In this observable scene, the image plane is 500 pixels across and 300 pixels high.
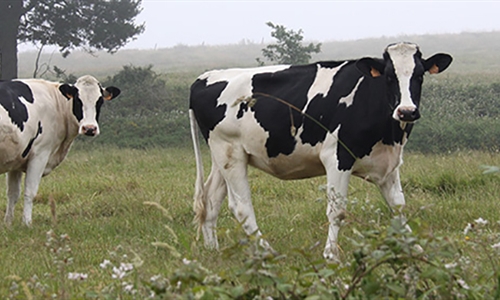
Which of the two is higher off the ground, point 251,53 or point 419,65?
point 419,65

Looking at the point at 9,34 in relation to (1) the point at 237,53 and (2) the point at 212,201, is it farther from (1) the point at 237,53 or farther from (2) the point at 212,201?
(1) the point at 237,53

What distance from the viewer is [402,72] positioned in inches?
240

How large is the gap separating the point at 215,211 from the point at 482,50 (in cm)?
4508

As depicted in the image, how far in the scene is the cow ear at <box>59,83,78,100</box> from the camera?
9.66m

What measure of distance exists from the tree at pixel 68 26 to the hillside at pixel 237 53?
20.7 meters

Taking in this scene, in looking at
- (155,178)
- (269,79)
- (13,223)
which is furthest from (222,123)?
(155,178)

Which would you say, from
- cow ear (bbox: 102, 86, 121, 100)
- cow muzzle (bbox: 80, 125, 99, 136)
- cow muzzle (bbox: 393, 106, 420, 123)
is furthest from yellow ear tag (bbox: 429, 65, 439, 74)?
cow ear (bbox: 102, 86, 121, 100)

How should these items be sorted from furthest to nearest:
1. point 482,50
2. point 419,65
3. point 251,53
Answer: point 251,53, point 482,50, point 419,65

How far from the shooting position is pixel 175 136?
20.4 m

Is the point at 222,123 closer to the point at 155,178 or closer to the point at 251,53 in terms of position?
the point at 155,178

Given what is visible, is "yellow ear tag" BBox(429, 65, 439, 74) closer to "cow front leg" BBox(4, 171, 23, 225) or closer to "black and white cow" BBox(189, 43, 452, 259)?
"black and white cow" BBox(189, 43, 452, 259)

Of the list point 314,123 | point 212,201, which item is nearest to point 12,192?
point 212,201

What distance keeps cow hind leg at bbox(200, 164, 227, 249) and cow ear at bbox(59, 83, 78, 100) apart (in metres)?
2.83

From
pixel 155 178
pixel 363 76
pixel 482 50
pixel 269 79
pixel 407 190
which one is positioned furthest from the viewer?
pixel 482 50
